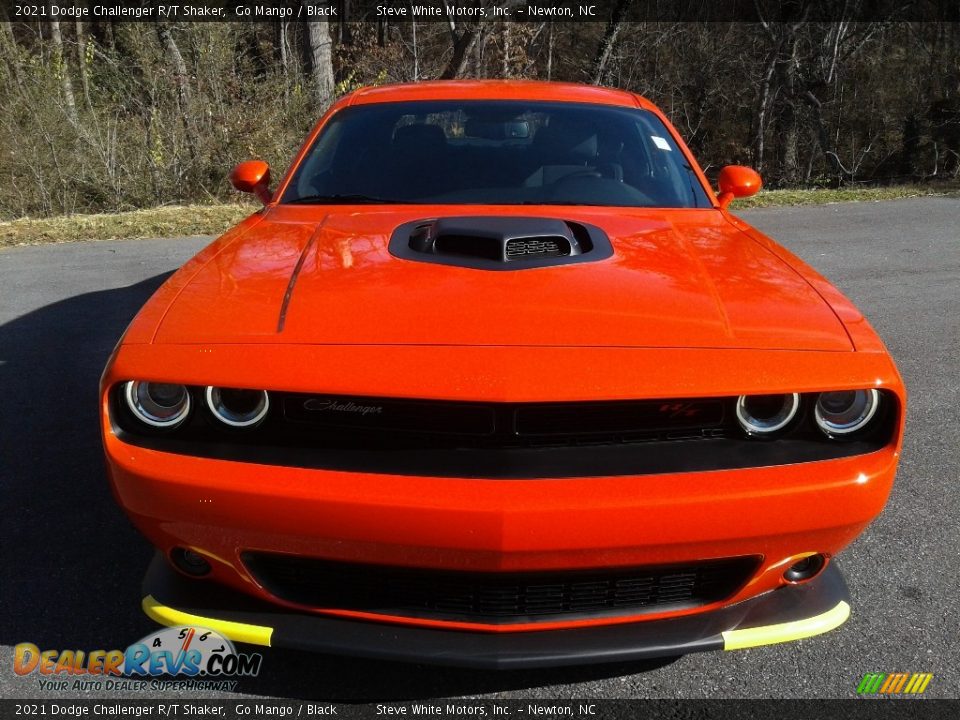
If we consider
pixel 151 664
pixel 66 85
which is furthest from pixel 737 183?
pixel 66 85

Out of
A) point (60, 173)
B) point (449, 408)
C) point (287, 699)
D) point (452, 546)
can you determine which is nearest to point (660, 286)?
point (449, 408)

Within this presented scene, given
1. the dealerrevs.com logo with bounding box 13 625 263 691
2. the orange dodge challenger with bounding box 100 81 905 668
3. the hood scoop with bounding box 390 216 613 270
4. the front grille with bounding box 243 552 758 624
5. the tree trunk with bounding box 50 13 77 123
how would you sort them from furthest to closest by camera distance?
the tree trunk with bounding box 50 13 77 123, the hood scoop with bounding box 390 216 613 270, the dealerrevs.com logo with bounding box 13 625 263 691, the front grille with bounding box 243 552 758 624, the orange dodge challenger with bounding box 100 81 905 668

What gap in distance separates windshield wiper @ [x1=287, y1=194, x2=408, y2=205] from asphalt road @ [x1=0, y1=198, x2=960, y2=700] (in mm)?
1306

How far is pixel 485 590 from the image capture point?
177 cm

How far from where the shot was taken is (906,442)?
3.44 m

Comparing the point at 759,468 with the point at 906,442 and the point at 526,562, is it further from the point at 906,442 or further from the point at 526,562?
the point at 906,442

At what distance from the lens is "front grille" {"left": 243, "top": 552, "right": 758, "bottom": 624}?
1757 millimetres

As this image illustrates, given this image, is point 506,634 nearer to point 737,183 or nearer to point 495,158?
point 495,158

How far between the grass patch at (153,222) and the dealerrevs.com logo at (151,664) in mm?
6908

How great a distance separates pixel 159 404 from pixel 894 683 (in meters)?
1.95

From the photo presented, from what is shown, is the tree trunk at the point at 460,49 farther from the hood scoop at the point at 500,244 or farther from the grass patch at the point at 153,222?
the hood scoop at the point at 500,244

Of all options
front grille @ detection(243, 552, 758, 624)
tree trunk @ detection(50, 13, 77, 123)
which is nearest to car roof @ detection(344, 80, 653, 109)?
front grille @ detection(243, 552, 758, 624)

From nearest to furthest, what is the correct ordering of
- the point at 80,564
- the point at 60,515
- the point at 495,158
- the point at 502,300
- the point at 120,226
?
the point at 502,300 < the point at 80,564 < the point at 60,515 < the point at 495,158 < the point at 120,226

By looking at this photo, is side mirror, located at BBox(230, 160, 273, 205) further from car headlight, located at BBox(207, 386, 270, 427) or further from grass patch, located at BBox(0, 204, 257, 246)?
grass patch, located at BBox(0, 204, 257, 246)
